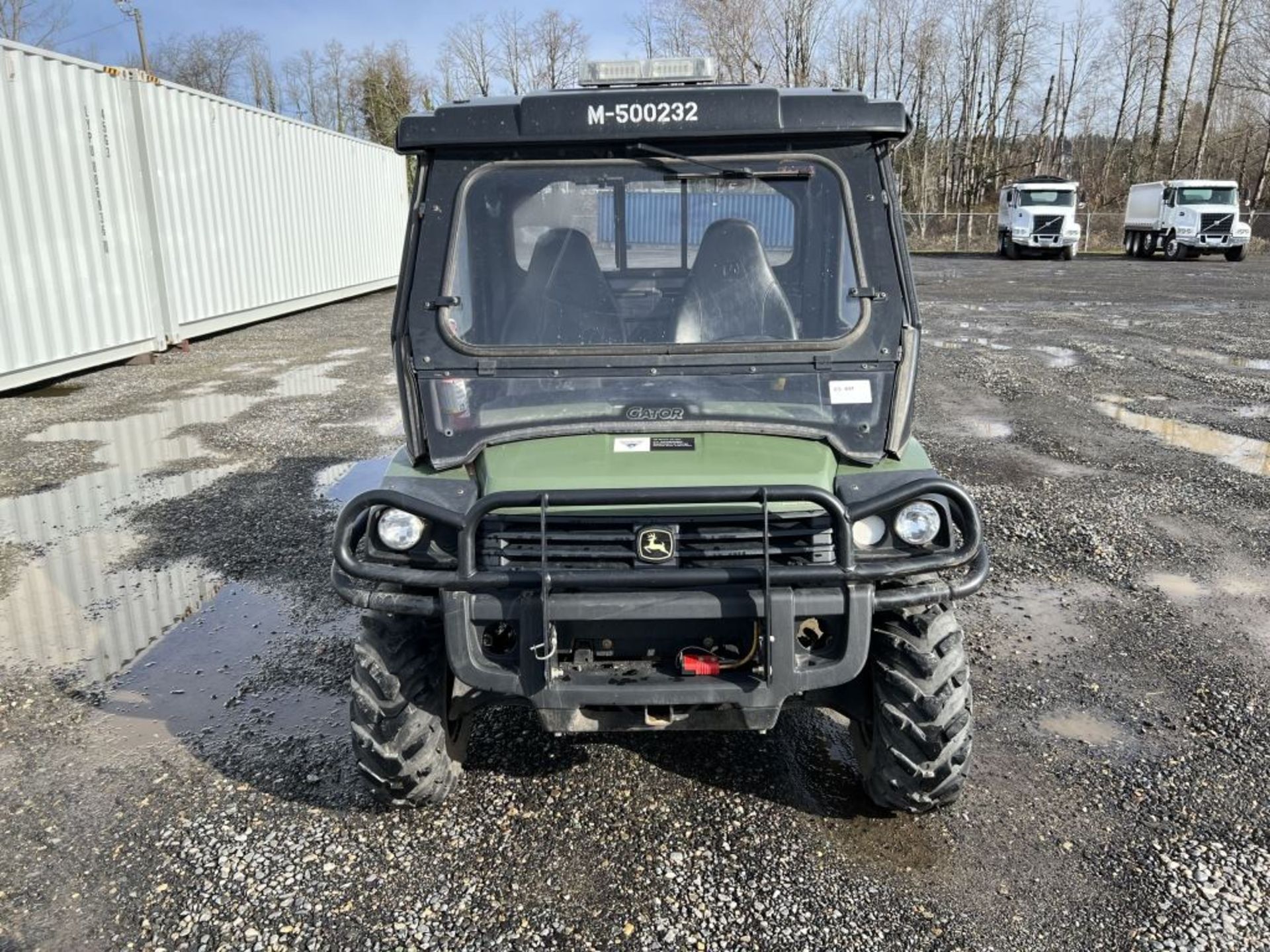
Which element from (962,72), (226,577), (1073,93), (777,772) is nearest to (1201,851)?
(777,772)

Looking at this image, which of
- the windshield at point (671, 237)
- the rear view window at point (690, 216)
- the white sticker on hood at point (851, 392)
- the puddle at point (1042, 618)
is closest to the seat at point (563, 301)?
the windshield at point (671, 237)

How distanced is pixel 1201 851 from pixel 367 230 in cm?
2247

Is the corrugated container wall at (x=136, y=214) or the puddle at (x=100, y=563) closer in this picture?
the puddle at (x=100, y=563)

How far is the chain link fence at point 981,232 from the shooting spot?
141 ft

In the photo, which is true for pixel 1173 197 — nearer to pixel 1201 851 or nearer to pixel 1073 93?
pixel 1073 93

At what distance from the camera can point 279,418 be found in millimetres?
9898

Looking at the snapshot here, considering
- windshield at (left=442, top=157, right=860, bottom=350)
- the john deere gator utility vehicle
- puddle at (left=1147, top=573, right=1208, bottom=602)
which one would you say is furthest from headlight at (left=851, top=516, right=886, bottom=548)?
puddle at (left=1147, top=573, right=1208, bottom=602)

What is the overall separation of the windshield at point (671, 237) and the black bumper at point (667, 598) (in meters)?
0.83

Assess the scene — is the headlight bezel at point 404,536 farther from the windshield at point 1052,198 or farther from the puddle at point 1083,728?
the windshield at point 1052,198

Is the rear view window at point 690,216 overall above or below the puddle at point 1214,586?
above

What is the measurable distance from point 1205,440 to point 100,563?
28.2 ft

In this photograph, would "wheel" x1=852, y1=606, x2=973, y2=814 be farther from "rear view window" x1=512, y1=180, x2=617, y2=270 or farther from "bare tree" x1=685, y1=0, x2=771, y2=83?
"bare tree" x1=685, y1=0, x2=771, y2=83

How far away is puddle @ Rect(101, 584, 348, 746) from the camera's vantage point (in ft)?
13.3

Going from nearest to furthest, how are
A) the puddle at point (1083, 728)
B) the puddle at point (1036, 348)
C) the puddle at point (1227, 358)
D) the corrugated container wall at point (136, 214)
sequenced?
1. the puddle at point (1083, 728)
2. the corrugated container wall at point (136, 214)
3. the puddle at point (1227, 358)
4. the puddle at point (1036, 348)
